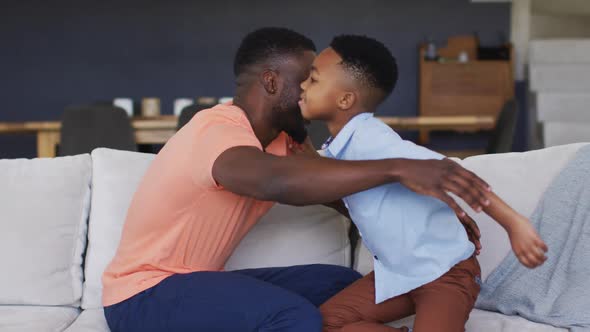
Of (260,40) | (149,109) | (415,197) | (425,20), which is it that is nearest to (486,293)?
(415,197)

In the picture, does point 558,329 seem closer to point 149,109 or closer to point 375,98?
point 375,98

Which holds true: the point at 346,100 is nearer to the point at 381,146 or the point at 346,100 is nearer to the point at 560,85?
the point at 381,146

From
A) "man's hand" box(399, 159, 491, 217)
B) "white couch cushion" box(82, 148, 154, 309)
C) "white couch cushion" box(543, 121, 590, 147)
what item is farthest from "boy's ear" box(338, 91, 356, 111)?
"white couch cushion" box(543, 121, 590, 147)

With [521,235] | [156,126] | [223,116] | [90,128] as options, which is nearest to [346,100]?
[223,116]

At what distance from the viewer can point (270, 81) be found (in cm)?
174

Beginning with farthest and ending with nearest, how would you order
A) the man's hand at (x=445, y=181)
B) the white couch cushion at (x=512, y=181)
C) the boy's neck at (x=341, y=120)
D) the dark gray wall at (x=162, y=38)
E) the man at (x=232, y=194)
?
the dark gray wall at (x=162, y=38)
the white couch cushion at (x=512, y=181)
the boy's neck at (x=341, y=120)
the man at (x=232, y=194)
the man's hand at (x=445, y=181)

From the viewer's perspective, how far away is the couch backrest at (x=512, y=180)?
2.03m

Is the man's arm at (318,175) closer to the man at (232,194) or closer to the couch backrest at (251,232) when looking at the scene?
Answer: the man at (232,194)

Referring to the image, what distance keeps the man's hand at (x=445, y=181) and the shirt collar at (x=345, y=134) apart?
0.79 feet

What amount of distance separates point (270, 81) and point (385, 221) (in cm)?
42

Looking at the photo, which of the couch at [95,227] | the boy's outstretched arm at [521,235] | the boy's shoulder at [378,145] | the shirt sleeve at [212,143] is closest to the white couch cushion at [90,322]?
the couch at [95,227]

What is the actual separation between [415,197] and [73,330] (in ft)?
2.95

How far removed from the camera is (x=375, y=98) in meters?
1.67

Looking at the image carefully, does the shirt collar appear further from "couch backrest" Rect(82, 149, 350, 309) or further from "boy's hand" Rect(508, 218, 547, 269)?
"couch backrest" Rect(82, 149, 350, 309)
